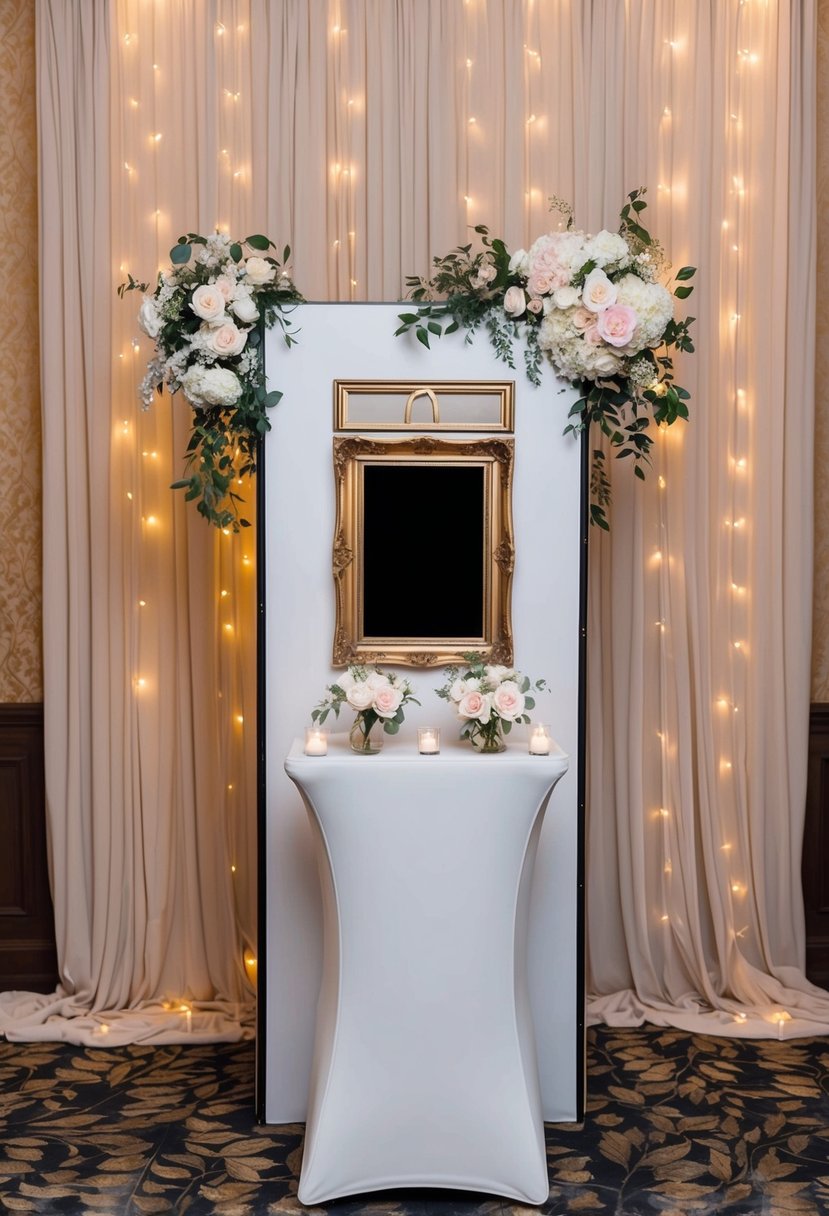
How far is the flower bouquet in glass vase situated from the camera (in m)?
2.50

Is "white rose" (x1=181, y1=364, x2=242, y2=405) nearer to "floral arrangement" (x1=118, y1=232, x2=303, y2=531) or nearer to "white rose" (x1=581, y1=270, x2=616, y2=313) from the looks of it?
"floral arrangement" (x1=118, y1=232, x2=303, y2=531)

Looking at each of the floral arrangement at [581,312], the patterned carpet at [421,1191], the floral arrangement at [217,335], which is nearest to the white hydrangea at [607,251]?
the floral arrangement at [581,312]

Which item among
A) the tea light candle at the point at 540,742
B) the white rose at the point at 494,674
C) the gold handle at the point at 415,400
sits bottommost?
the tea light candle at the point at 540,742

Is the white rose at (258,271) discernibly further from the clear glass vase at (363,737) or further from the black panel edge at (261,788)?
the clear glass vase at (363,737)

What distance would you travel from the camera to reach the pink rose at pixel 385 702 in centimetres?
250

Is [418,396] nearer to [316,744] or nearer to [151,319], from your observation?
[151,319]

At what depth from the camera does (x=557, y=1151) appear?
2.64 metres

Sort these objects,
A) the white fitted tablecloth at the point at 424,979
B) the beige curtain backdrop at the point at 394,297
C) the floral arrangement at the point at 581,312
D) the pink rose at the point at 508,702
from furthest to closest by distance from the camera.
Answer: the beige curtain backdrop at the point at 394,297 → the floral arrangement at the point at 581,312 → the pink rose at the point at 508,702 → the white fitted tablecloth at the point at 424,979

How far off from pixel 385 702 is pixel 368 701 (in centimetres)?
4

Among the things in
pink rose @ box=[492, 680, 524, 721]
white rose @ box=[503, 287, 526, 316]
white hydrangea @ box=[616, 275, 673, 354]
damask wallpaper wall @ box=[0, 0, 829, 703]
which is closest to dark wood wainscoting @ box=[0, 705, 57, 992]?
damask wallpaper wall @ box=[0, 0, 829, 703]

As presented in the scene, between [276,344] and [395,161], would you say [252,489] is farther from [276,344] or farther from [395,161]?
[395,161]

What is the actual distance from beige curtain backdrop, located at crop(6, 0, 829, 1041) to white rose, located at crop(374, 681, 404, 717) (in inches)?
38.6

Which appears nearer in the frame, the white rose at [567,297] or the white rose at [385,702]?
the white rose at [385,702]

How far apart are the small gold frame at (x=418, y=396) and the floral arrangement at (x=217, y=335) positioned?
168 millimetres
